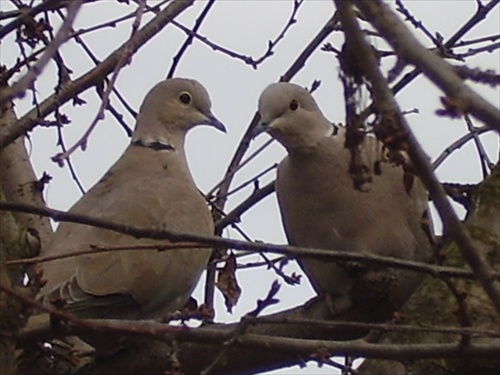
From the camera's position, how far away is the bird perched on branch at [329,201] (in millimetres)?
3674

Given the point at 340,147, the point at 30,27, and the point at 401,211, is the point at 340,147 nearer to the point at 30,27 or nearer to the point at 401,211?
the point at 401,211

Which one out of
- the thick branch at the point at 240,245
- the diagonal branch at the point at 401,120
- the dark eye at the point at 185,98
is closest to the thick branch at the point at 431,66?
the diagonal branch at the point at 401,120

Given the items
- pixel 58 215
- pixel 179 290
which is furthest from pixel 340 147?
pixel 58 215

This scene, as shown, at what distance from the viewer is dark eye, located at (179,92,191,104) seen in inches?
183

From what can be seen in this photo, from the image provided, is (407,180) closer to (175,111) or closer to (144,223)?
(144,223)

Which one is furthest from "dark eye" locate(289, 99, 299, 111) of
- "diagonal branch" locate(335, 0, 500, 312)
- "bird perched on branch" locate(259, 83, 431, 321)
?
"diagonal branch" locate(335, 0, 500, 312)

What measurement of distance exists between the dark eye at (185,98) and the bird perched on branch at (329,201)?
2.30 feet

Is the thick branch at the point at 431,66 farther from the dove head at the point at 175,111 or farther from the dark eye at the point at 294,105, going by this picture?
the dove head at the point at 175,111

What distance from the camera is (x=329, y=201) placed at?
3.81 m

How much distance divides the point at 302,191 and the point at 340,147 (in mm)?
208

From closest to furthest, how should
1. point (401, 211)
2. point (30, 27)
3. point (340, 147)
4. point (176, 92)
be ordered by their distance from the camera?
point (30, 27) → point (401, 211) → point (340, 147) → point (176, 92)

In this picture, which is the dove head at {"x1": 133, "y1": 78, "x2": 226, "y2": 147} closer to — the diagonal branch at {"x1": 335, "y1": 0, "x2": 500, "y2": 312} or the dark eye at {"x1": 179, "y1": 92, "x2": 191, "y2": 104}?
the dark eye at {"x1": 179, "y1": 92, "x2": 191, "y2": 104}

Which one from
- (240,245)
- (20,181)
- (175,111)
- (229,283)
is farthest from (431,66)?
(175,111)

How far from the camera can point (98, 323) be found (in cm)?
202
